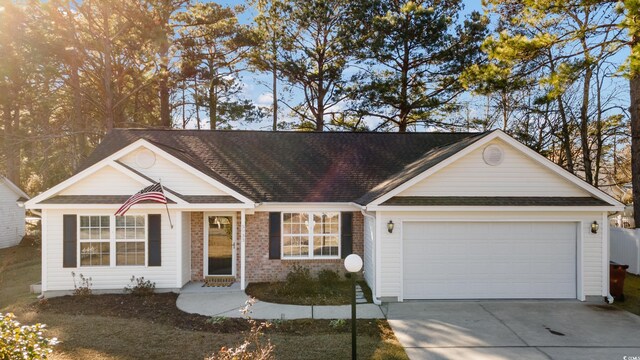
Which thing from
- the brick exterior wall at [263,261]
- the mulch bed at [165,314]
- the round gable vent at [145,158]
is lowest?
the mulch bed at [165,314]

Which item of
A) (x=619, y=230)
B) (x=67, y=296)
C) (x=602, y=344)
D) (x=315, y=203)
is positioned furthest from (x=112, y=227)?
(x=619, y=230)

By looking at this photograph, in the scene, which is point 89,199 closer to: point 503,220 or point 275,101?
point 503,220

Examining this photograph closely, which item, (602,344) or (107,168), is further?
(107,168)

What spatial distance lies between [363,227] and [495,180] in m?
4.26

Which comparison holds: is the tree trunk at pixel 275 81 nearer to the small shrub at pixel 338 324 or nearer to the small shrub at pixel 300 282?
the small shrub at pixel 300 282

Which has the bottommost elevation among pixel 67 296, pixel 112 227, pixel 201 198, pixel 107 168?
pixel 67 296

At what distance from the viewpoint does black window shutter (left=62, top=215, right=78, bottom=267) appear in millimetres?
10586

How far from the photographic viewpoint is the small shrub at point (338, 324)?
8.03m

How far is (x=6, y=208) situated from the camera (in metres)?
19.7

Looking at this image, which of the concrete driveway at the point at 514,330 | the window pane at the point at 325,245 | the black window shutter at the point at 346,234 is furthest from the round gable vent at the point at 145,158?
the concrete driveway at the point at 514,330

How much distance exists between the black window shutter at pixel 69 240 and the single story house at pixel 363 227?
0.03m

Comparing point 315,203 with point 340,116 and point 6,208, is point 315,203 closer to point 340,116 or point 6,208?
point 340,116

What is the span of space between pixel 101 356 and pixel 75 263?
4985 mm

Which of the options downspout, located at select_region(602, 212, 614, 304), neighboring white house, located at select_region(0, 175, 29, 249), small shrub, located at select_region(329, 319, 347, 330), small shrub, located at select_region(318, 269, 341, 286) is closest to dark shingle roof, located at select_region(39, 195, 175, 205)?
small shrub, located at select_region(318, 269, 341, 286)
